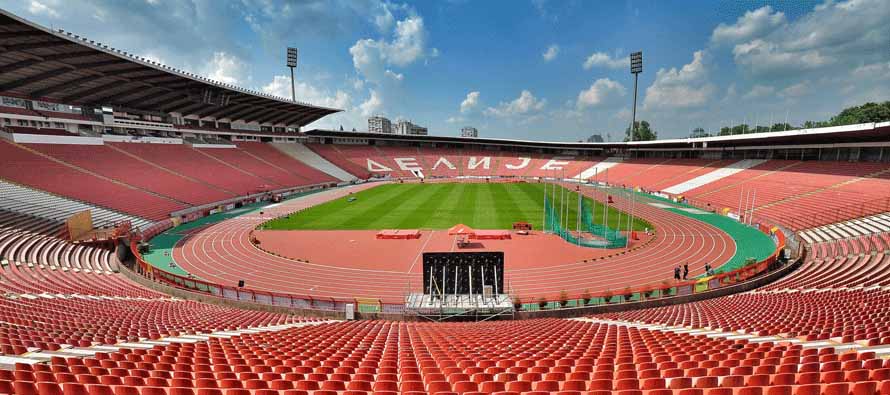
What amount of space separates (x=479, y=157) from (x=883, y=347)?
82.6 metres

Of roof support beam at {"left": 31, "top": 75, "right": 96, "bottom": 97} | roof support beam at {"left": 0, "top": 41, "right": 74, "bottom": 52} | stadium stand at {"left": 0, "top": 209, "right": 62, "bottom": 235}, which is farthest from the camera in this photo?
roof support beam at {"left": 31, "top": 75, "right": 96, "bottom": 97}

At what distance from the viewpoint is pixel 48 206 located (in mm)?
25953

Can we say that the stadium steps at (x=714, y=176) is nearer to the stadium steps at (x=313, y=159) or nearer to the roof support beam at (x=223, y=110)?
the stadium steps at (x=313, y=159)

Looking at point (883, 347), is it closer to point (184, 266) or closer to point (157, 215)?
point (184, 266)

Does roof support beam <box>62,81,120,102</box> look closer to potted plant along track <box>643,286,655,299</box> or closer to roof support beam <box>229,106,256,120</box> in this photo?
roof support beam <box>229,106,256,120</box>

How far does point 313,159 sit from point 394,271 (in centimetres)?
5511

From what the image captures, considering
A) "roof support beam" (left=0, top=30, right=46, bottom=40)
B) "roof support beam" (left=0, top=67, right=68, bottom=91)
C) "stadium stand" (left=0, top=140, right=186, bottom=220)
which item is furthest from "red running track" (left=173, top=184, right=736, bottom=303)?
"roof support beam" (left=0, top=67, right=68, bottom=91)

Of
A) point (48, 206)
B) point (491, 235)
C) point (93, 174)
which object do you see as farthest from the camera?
point (93, 174)

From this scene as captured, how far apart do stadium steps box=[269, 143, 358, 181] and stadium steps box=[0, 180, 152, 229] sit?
124 feet

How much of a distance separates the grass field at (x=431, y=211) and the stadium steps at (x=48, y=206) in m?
10.9

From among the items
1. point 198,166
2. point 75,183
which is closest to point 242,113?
point 198,166

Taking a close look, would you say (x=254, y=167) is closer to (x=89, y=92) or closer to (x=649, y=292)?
(x=89, y=92)

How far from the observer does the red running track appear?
62.6 ft

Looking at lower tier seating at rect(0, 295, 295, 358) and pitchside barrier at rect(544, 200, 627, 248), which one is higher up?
lower tier seating at rect(0, 295, 295, 358)
